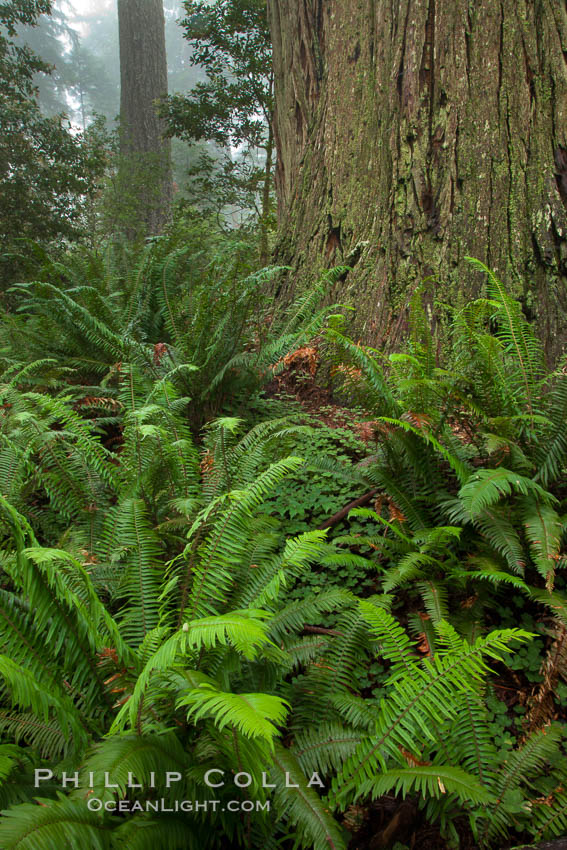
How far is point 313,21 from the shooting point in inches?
175

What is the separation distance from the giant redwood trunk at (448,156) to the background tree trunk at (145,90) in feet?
22.4

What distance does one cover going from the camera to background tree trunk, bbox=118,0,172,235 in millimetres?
9836

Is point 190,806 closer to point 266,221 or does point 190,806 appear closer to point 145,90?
point 266,221

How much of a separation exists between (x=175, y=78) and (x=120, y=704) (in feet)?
141

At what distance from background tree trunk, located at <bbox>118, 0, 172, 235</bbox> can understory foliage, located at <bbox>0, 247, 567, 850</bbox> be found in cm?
813

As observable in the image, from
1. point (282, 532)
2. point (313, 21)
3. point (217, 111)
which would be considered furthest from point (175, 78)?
point (282, 532)

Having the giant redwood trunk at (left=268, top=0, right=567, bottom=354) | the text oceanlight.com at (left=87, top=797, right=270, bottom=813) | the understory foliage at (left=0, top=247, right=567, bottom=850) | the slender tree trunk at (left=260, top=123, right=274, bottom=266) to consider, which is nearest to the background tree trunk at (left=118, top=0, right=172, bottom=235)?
the slender tree trunk at (left=260, top=123, right=274, bottom=266)

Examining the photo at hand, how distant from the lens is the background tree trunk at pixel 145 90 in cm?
984

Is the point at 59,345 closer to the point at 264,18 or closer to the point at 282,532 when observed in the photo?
the point at 282,532

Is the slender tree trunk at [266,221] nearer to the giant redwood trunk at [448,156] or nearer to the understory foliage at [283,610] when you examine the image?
the giant redwood trunk at [448,156]

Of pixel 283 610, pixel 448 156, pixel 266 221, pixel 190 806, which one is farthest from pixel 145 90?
pixel 190 806

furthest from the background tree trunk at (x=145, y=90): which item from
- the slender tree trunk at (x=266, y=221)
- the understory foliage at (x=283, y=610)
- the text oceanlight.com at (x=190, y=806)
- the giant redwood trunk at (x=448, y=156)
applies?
the text oceanlight.com at (x=190, y=806)

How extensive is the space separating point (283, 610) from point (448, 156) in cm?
276

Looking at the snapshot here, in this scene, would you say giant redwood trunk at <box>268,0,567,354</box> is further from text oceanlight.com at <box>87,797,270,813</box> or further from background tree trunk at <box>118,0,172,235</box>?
background tree trunk at <box>118,0,172,235</box>
